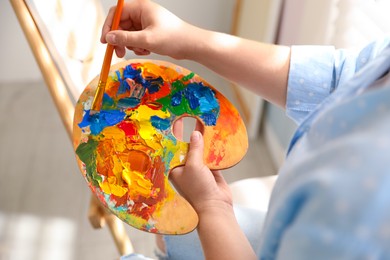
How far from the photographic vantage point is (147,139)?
2.24ft

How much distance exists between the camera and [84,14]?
980 mm

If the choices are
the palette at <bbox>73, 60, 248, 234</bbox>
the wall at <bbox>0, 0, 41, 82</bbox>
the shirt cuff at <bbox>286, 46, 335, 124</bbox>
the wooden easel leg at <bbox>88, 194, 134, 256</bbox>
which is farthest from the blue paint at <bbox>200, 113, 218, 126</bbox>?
the wall at <bbox>0, 0, 41, 82</bbox>

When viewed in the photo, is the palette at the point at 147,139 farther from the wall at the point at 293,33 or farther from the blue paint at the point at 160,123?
the wall at the point at 293,33

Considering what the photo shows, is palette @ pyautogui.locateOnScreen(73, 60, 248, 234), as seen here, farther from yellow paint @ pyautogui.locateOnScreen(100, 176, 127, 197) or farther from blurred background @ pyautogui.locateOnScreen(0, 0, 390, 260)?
blurred background @ pyautogui.locateOnScreen(0, 0, 390, 260)

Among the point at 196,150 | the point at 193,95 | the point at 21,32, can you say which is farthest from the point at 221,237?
the point at 21,32

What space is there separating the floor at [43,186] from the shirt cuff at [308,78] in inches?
29.4

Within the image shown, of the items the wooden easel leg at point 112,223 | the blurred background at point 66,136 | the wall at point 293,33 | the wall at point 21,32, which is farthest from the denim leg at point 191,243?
the wall at point 21,32

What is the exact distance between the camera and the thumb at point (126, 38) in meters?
0.66

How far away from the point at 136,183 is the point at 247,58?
0.24m

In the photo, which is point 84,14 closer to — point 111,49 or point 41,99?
point 111,49

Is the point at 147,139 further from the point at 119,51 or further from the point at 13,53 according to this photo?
the point at 13,53

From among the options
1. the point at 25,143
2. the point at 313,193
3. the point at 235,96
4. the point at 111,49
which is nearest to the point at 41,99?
the point at 25,143

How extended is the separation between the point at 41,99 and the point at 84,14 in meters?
0.83

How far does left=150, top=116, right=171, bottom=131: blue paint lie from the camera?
699mm
